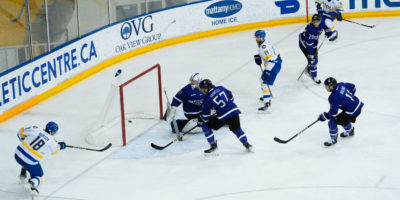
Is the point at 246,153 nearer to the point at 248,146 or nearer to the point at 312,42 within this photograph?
the point at 248,146

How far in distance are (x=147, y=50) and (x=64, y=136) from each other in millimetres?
4555

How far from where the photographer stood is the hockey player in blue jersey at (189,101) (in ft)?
30.7

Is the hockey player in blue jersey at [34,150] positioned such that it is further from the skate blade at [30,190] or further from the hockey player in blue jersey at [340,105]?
the hockey player in blue jersey at [340,105]

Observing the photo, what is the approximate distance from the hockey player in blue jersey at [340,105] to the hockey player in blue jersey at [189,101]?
1.74m

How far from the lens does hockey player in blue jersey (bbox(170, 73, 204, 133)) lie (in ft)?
30.7

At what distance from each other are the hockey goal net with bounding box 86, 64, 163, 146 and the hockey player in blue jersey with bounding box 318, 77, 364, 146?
A: 264cm

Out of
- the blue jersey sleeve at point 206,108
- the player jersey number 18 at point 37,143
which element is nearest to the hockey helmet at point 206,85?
the blue jersey sleeve at point 206,108

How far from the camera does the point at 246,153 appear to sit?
8805 millimetres

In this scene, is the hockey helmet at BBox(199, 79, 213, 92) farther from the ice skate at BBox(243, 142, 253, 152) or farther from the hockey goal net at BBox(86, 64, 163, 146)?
the hockey goal net at BBox(86, 64, 163, 146)

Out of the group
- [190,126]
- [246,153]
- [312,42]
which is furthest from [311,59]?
[246,153]

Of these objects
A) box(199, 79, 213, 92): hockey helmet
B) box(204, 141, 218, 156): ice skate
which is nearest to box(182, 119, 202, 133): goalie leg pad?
box(204, 141, 218, 156): ice skate

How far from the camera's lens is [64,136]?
989 centimetres

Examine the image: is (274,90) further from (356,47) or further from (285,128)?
(356,47)

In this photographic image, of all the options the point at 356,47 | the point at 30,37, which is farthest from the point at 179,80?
the point at 356,47
